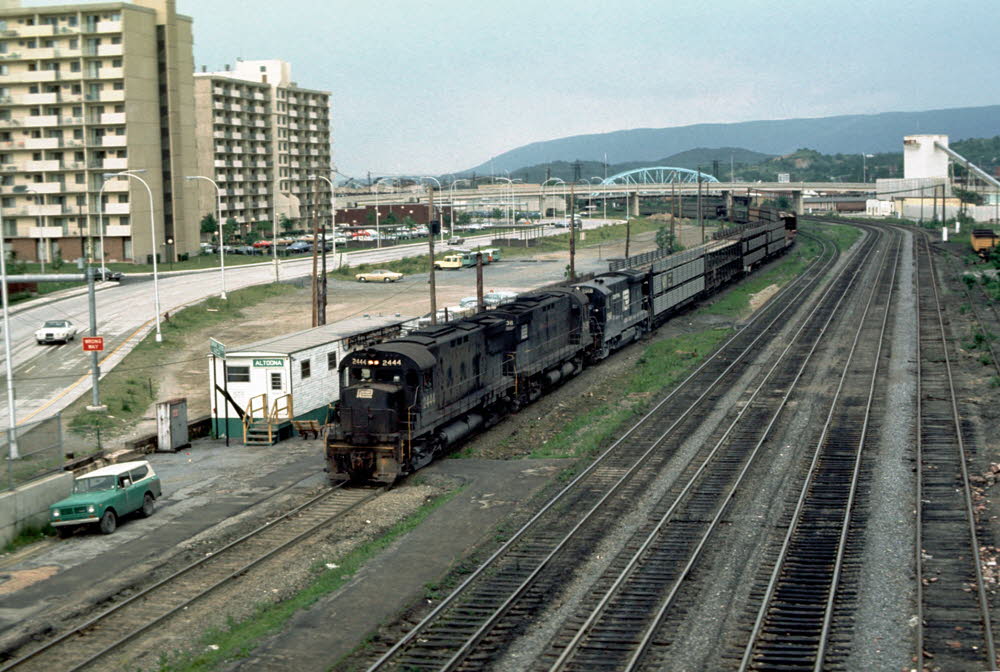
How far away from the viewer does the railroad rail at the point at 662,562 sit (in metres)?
17.2

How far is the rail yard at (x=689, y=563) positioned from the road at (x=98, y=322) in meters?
20.7

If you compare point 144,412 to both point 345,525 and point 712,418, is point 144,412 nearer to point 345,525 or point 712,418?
point 345,525

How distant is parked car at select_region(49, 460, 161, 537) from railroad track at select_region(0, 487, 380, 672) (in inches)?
152

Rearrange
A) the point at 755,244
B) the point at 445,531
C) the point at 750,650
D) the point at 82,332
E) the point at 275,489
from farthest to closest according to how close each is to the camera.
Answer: the point at 755,244, the point at 82,332, the point at 275,489, the point at 445,531, the point at 750,650

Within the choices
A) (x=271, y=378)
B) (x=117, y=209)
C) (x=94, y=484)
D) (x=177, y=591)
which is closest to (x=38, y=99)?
(x=117, y=209)

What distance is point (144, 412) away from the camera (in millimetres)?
43125

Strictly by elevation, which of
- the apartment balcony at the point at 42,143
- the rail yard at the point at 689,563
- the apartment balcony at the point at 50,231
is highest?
the apartment balcony at the point at 42,143

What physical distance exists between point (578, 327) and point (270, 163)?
11319cm

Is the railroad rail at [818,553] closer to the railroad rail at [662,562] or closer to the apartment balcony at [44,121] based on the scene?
the railroad rail at [662,562]

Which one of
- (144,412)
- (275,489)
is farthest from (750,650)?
(144,412)

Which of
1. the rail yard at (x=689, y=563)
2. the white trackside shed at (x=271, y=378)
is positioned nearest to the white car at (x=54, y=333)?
the white trackside shed at (x=271, y=378)

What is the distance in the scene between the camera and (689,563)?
21.0 metres

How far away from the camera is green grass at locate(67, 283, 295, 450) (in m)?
40.4

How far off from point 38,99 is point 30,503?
270 feet
